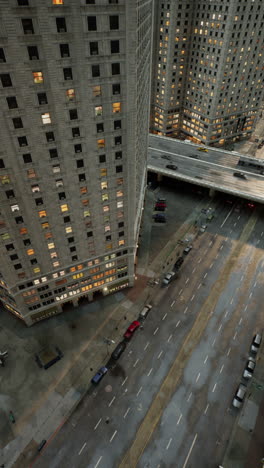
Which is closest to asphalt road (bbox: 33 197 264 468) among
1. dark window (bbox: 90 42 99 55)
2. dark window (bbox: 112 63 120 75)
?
dark window (bbox: 112 63 120 75)

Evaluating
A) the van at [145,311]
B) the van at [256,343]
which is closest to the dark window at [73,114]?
the van at [145,311]

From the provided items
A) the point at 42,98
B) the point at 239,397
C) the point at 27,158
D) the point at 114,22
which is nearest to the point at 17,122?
the point at 42,98

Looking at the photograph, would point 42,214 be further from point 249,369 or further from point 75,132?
point 249,369

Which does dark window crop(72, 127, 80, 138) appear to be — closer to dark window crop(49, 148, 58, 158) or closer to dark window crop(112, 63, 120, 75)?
dark window crop(49, 148, 58, 158)

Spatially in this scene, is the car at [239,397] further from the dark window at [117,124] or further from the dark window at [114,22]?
the dark window at [114,22]

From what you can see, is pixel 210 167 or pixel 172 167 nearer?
pixel 172 167

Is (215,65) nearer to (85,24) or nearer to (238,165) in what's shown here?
(238,165)
